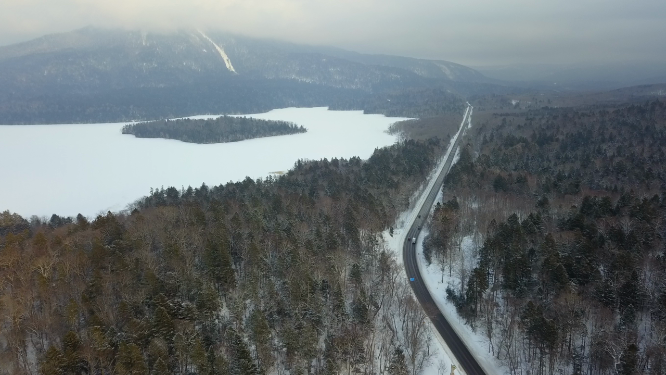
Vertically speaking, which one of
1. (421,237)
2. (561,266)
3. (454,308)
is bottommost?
(454,308)

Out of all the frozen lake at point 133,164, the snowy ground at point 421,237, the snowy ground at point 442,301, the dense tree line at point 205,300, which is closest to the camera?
the dense tree line at point 205,300

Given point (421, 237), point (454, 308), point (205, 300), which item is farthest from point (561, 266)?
point (205, 300)

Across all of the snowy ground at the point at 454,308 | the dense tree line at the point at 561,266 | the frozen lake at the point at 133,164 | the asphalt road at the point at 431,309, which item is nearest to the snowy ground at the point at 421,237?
the asphalt road at the point at 431,309

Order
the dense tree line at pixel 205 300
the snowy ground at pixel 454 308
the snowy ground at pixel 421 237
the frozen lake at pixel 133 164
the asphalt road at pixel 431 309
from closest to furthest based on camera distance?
the dense tree line at pixel 205 300
the snowy ground at pixel 421 237
the asphalt road at pixel 431 309
the snowy ground at pixel 454 308
the frozen lake at pixel 133 164

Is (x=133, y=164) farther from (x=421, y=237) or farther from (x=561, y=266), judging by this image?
(x=561, y=266)

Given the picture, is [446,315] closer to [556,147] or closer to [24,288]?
[24,288]

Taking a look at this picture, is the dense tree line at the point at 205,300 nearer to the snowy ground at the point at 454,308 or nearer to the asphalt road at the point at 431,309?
the asphalt road at the point at 431,309

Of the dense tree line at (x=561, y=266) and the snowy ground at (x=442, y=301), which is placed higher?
the dense tree line at (x=561, y=266)
